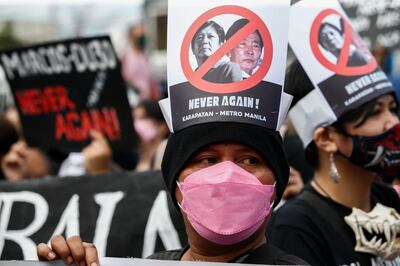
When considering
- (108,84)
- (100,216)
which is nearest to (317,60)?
(100,216)

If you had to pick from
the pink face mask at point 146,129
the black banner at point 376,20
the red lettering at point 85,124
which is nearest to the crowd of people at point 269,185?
the red lettering at point 85,124

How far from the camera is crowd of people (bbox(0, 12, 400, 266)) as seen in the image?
2.50m

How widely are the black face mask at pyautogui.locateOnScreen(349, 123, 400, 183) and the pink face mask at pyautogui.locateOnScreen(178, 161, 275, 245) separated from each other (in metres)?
0.99

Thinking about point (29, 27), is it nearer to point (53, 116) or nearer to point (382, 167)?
point (53, 116)

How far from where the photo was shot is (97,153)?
16.7 ft

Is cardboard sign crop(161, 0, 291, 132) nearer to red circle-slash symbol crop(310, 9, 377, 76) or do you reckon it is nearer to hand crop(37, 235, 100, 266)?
hand crop(37, 235, 100, 266)

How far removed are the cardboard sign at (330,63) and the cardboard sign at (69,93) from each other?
67.0 inches

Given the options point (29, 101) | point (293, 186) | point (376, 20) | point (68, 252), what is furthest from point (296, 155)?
point (376, 20)

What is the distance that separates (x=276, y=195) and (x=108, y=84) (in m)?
2.62

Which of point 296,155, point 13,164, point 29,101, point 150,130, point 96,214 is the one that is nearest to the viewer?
point 96,214

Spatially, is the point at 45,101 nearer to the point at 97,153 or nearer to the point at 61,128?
the point at 61,128

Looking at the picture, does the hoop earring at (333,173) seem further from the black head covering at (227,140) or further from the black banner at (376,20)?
the black banner at (376,20)

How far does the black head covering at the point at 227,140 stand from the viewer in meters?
2.56

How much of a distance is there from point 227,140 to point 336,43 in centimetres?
110
